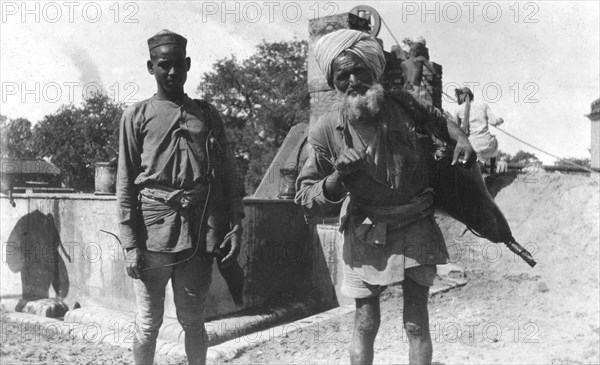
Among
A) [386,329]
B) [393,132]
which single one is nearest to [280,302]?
[386,329]

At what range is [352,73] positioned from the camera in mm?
2674

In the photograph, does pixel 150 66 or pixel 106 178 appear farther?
pixel 106 178

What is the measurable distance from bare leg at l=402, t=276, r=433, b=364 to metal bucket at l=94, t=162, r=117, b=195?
5.79 metres

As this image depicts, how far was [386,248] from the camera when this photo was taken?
2.72 metres

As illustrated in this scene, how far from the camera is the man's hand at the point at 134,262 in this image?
3.11 m

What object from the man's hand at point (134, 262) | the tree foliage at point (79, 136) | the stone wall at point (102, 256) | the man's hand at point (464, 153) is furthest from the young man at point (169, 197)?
the tree foliage at point (79, 136)

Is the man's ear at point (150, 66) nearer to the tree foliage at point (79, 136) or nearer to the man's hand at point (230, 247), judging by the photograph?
the man's hand at point (230, 247)

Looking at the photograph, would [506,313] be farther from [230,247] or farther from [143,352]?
[143,352]

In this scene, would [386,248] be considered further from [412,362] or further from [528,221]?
[528,221]

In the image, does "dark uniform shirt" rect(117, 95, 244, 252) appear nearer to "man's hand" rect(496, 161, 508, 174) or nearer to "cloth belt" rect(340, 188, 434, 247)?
"cloth belt" rect(340, 188, 434, 247)

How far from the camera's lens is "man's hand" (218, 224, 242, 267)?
10.7 feet

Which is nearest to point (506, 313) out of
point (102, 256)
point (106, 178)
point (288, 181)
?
point (288, 181)

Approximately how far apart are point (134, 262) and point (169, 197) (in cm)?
40

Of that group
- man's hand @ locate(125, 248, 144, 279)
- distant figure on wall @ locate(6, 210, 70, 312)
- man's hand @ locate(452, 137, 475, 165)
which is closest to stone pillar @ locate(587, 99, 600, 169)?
distant figure on wall @ locate(6, 210, 70, 312)
